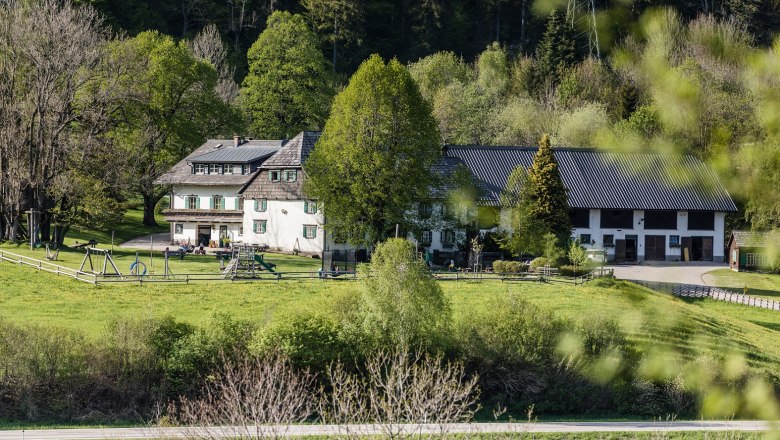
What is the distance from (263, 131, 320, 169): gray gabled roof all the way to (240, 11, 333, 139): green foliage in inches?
718

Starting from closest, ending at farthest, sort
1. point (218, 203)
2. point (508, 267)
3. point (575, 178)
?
point (508, 267) → point (575, 178) → point (218, 203)

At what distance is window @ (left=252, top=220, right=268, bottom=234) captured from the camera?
6153cm

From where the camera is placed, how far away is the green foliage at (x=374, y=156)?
51969 millimetres

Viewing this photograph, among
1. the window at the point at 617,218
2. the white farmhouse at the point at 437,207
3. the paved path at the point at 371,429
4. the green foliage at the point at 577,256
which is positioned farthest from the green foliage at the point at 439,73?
the paved path at the point at 371,429

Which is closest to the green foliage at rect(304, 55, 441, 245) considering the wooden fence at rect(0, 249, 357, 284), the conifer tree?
the wooden fence at rect(0, 249, 357, 284)

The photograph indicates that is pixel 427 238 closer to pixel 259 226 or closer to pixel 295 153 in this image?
pixel 295 153

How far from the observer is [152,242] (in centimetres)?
5959

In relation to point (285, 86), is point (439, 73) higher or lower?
higher

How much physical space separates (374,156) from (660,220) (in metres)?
21.9

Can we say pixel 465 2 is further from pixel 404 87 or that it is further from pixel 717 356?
pixel 404 87

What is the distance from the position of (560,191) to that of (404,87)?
11342mm

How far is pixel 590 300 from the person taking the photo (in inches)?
1615

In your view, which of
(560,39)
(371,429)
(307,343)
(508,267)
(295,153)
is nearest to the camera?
(560,39)

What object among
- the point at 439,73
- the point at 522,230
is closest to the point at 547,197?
the point at 522,230
